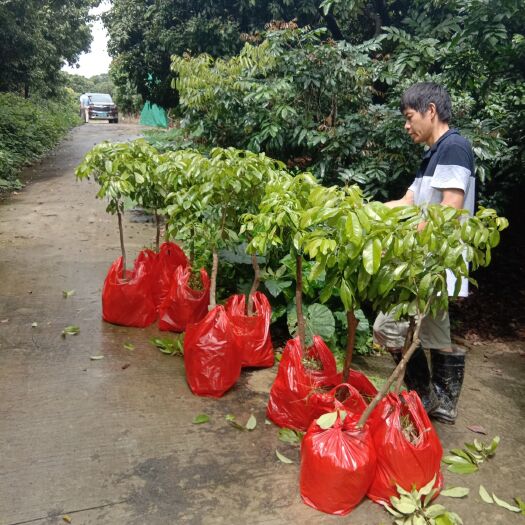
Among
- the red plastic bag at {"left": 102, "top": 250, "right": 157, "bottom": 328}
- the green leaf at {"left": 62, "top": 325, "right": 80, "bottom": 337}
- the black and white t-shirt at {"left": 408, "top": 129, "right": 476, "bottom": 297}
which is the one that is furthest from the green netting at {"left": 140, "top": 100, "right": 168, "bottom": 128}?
the black and white t-shirt at {"left": 408, "top": 129, "right": 476, "bottom": 297}

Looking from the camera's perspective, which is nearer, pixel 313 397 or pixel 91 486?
pixel 91 486

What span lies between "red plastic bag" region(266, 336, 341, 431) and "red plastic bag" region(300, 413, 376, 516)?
383 millimetres

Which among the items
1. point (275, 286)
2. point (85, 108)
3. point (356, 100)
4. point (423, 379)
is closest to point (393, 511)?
point (423, 379)

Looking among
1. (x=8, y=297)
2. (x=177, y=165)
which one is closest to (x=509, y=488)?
(x=177, y=165)

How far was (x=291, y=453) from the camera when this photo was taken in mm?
2557

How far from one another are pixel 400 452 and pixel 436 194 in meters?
1.24

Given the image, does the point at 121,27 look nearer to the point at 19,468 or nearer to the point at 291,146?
the point at 291,146

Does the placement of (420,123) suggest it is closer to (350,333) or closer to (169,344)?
(350,333)

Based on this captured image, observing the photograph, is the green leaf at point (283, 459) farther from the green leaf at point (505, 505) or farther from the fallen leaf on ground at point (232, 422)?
the green leaf at point (505, 505)

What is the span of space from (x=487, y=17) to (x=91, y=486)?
3.54 m

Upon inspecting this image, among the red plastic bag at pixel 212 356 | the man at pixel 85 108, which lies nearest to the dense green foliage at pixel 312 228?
the red plastic bag at pixel 212 356

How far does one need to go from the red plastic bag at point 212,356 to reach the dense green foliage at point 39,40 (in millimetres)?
12936

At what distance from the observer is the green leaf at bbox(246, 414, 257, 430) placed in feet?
9.01

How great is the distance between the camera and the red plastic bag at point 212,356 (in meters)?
2.99
